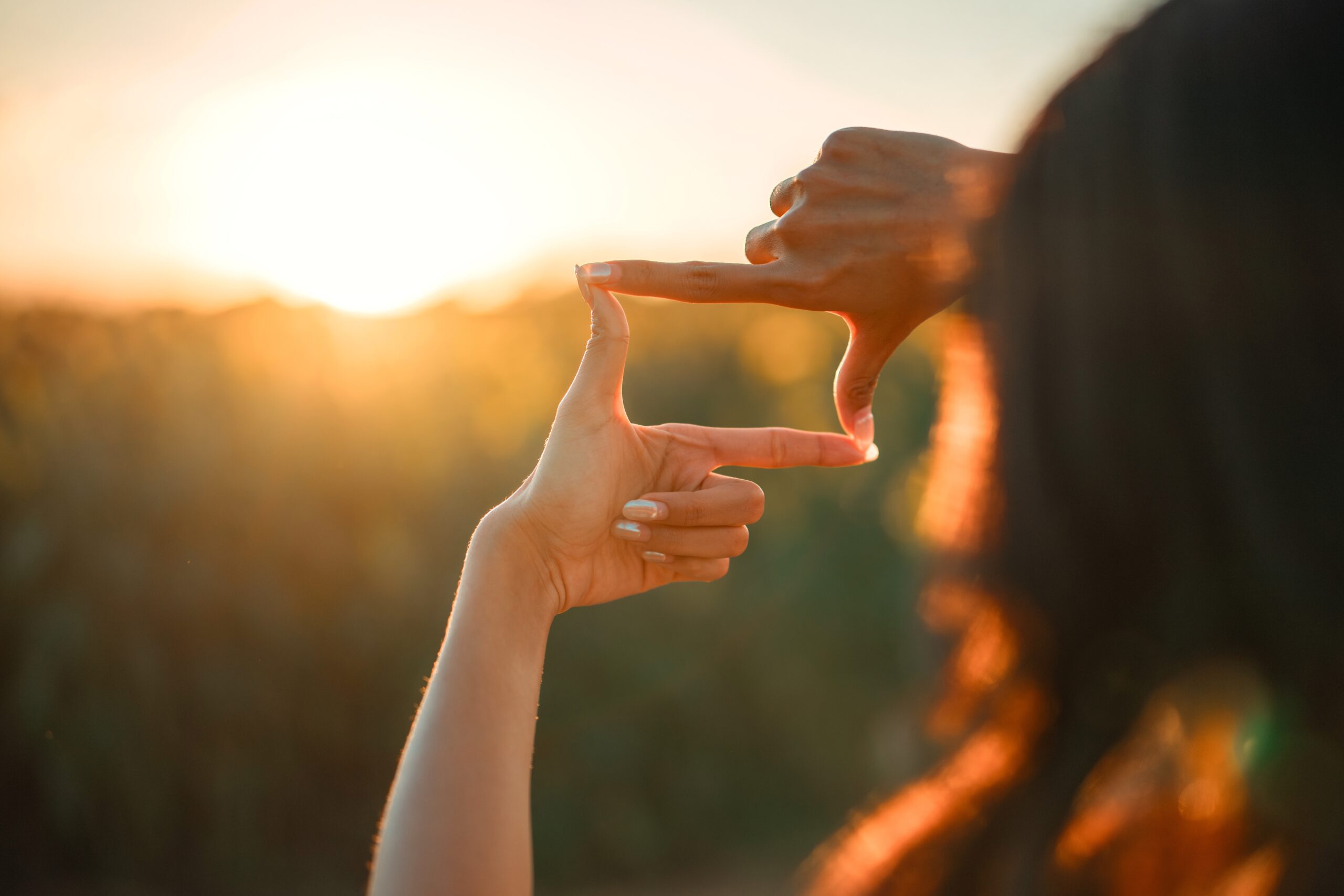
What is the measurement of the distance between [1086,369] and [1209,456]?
0.14 metres

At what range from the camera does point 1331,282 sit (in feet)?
2.68

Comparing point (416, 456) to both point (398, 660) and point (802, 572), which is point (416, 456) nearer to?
point (398, 660)

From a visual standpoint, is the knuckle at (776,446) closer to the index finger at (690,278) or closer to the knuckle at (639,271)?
the index finger at (690,278)

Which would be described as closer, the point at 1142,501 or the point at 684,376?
the point at 1142,501

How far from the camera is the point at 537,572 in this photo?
174 cm

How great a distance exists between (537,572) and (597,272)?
613mm

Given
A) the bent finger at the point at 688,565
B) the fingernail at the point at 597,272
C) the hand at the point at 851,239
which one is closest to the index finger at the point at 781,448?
the bent finger at the point at 688,565

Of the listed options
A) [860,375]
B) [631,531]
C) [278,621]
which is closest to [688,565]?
[631,531]

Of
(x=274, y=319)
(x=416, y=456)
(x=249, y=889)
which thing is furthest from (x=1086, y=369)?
(x=249, y=889)

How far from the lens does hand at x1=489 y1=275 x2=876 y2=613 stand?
1822 mm

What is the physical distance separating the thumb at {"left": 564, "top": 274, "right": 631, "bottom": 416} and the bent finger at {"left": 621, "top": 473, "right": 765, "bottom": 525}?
214 millimetres

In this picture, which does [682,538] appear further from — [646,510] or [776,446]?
[776,446]

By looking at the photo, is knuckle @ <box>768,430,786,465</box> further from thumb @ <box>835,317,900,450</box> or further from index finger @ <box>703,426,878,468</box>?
thumb @ <box>835,317,900,450</box>

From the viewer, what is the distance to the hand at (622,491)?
5.98ft
